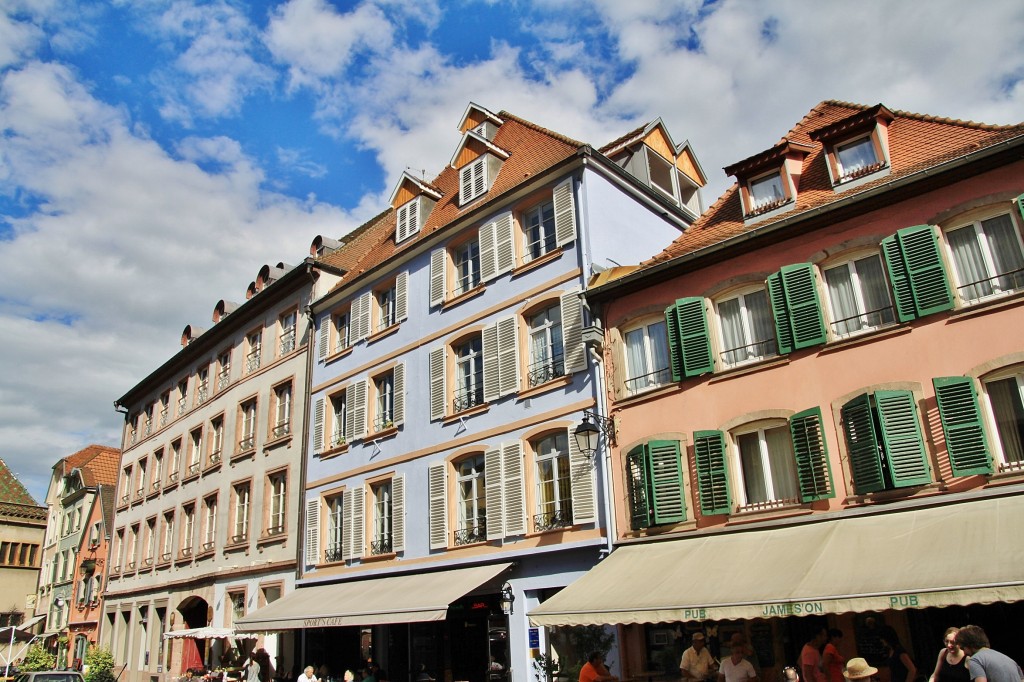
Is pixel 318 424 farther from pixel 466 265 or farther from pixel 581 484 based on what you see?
pixel 581 484

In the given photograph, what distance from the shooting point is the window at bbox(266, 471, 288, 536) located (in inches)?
988

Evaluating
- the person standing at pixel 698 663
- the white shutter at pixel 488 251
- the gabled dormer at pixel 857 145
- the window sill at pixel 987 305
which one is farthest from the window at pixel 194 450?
the window sill at pixel 987 305

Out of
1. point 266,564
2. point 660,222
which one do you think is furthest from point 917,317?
point 266,564

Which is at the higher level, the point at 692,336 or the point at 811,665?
the point at 692,336

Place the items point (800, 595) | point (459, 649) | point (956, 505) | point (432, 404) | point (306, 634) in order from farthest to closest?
point (306, 634) → point (432, 404) → point (459, 649) → point (956, 505) → point (800, 595)

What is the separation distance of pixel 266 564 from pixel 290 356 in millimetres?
6330

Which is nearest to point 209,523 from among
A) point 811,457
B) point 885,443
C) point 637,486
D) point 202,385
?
point 202,385

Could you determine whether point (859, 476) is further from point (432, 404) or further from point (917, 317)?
point (432, 404)

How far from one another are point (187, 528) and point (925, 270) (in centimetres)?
2699

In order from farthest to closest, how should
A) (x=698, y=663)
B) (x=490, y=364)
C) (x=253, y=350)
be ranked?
(x=253, y=350)
(x=490, y=364)
(x=698, y=663)

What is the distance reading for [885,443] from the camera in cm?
1209

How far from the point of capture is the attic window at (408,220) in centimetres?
2383

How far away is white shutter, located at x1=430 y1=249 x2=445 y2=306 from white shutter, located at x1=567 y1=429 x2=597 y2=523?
243 inches

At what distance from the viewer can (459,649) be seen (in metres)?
18.5
